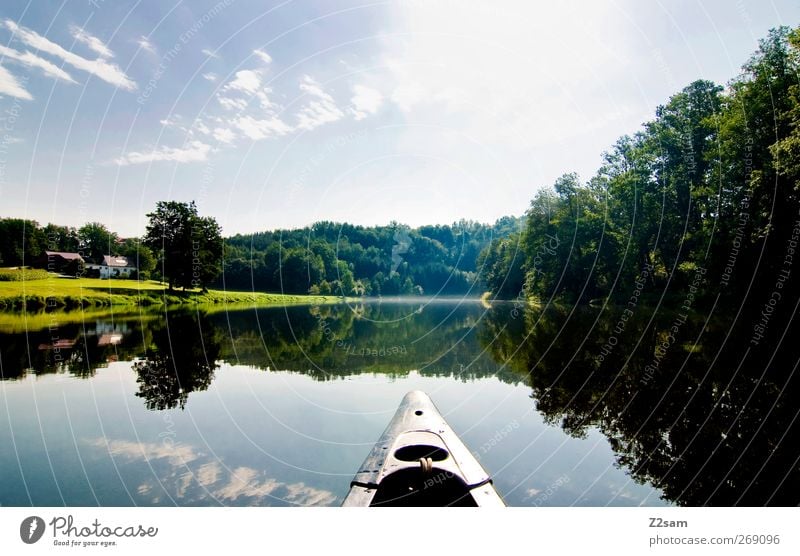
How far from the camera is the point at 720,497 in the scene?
755cm

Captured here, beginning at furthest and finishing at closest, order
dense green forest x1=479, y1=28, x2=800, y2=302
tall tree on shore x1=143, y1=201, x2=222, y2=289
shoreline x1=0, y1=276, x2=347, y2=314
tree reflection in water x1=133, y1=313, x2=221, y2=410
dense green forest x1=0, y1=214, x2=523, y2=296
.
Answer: dense green forest x1=0, y1=214, x2=523, y2=296 → tall tree on shore x1=143, y1=201, x2=222, y2=289 → shoreline x1=0, y1=276, x2=347, y2=314 → dense green forest x1=479, y1=28, x2=800, y2=302 → tree reflection in water x1=133, y1=313, x2=221, y2=410

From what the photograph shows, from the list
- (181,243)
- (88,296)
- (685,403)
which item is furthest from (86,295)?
(685,403)

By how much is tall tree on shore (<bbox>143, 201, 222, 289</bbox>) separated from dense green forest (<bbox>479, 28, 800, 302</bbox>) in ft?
165

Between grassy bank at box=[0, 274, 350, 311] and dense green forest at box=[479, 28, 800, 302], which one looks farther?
grassy bank at box=[0, 274, 350, 311]

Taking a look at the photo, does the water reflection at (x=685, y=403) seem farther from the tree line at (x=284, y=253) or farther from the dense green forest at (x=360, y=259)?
the dense green forest at (x=360, y=259)

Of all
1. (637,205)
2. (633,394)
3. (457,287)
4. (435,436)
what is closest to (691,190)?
(637,205)

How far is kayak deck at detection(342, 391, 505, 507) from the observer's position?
629cm

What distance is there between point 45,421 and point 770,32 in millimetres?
44049

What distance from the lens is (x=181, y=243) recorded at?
205 feet

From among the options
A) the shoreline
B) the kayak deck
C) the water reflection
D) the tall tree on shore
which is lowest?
the water reflection

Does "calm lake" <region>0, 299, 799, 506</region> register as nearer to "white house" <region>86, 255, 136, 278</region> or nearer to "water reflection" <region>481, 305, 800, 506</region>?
"water reflection" <region>481, 305, 800, 506</region>

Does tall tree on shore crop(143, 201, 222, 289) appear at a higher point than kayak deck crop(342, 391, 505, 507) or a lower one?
higher

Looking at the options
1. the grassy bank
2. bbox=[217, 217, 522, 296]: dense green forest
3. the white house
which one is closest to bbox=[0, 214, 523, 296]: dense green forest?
bbox=[217, 217, 522, 296]: dense green forest

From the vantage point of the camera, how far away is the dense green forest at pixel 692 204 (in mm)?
27812
